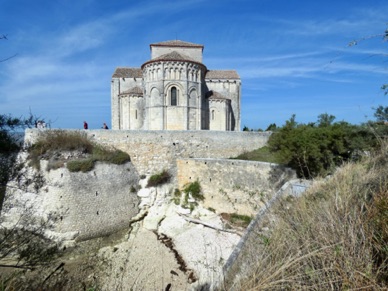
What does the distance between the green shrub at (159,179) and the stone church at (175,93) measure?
5.11 metres

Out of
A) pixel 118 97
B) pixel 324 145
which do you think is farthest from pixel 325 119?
pixel 118 97

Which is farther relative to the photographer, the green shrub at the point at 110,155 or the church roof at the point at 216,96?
the church roof at the point at 216,96

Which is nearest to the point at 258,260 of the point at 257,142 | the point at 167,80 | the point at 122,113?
the point at 257,142

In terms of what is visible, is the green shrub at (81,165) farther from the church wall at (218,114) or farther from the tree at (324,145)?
the church wall at (218,114)

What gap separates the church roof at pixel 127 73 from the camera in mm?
21892

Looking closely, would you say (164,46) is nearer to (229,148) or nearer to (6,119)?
(229,148)

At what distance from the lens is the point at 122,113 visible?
841 inches

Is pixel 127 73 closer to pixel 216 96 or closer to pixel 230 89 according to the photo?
pixel 216 96

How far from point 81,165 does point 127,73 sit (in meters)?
12.6

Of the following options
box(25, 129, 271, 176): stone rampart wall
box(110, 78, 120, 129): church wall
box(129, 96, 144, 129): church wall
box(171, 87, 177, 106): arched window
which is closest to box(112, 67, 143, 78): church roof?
box(110, 78, 120, 129): church wall

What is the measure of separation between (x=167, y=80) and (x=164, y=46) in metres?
5.44

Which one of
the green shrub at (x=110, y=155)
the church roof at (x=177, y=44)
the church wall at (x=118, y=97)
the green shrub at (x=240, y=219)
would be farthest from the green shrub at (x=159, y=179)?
the church roof at (x=177, y=44)

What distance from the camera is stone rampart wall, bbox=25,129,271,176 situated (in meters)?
14.5

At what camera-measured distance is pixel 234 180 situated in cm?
1216
